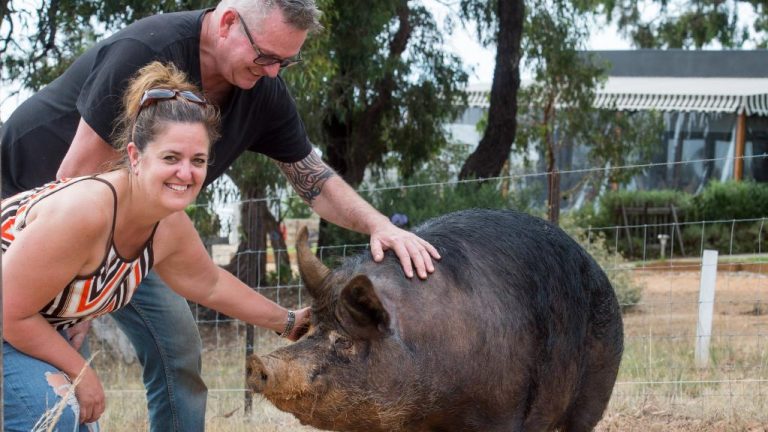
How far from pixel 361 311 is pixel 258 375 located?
16.1 inches

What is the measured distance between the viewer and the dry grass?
19.9ft

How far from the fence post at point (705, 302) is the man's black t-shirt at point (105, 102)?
4.89 m

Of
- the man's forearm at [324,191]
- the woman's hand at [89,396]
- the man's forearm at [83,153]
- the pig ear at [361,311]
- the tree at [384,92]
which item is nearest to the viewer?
the woman's hand at [89,396]

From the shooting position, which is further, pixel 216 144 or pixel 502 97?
pixel 502 97

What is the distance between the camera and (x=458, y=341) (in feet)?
12.1

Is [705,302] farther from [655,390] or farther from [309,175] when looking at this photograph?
[309,175]

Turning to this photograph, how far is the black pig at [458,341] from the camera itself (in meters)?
3.47

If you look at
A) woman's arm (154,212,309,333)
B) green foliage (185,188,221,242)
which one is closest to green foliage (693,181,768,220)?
green foliage (185,188,221,242)

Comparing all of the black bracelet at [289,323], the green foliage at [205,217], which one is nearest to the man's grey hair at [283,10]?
the black bracelet at [289,323]

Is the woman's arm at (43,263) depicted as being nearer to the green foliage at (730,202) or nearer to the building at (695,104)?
the building at (695,104)

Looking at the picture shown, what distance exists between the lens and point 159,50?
367 cm

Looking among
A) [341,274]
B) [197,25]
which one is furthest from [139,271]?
[197,25]

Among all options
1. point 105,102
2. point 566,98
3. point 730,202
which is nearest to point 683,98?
point 730,202

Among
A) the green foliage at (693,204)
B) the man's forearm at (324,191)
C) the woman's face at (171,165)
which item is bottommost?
the green foliage at (693,204)
